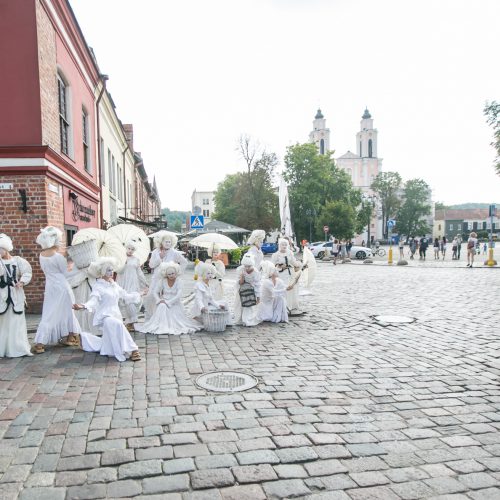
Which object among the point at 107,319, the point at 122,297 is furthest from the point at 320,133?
the point at 107,319

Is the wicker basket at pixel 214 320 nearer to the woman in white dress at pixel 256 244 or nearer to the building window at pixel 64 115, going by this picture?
the woman in white dress at pixel 256 244

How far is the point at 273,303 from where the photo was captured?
8.81 metres

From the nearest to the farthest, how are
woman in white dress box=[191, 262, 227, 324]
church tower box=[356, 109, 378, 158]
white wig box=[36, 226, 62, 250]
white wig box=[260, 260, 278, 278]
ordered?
white wig box=[36, 226, 62, 250], woman in white dress box=[191, 262, 227, 324], white wig box=[260, 260, 278, 278], church tower box=[356, 109, 378, 158]

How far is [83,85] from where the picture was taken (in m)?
13.4

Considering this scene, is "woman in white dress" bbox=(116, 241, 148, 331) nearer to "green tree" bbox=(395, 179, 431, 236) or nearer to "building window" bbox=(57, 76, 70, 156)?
"building window" bbox=(57, 76, 70, 156)

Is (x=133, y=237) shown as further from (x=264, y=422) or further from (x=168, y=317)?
(x=264, y=422)

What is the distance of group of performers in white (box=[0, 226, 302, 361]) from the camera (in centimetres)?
628

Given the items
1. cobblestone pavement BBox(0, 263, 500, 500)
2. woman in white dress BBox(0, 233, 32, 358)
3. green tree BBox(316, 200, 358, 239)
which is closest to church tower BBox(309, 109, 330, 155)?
green tree BBox(316, 200, 358, 239)

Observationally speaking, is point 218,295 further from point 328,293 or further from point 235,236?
point 235,236

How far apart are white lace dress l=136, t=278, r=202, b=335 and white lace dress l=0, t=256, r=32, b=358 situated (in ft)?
6.89

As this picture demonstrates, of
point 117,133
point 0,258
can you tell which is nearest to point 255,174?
point 117,133

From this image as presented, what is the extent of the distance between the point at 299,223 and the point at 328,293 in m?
42.0

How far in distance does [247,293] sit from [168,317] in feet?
5.47

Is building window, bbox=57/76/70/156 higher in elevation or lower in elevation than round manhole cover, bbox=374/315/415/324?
higher
